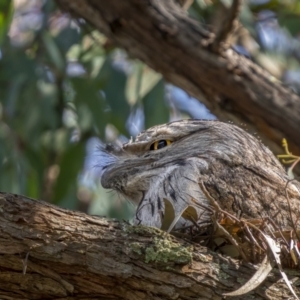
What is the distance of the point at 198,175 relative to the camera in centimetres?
272

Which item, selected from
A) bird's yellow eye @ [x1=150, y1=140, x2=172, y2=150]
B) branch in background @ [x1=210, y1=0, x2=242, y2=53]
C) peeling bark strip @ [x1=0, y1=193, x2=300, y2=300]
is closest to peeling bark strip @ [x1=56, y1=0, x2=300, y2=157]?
branch in background @ [x1=210, y1=0, x2=242, y2=53]

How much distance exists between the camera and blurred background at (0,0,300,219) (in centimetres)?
486

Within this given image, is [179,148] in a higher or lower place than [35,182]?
higher

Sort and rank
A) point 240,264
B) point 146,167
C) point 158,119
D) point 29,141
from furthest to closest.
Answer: point 29,141 → point 158,119 → point 146,167 → point 240,264

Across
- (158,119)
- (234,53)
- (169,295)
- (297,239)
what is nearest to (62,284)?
(169,295)

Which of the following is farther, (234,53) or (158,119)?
(158,119)

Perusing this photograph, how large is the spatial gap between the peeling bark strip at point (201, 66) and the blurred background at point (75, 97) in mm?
753

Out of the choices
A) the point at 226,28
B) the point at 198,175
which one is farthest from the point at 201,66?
the point at 198,175

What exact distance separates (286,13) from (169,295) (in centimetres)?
349

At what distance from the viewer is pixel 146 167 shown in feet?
9.83

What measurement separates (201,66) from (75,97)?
1385mm

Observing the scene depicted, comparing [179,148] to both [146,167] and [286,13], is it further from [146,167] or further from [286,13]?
[286,13]

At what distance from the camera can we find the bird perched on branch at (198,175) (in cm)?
259

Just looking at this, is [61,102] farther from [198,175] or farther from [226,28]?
[198,175]
